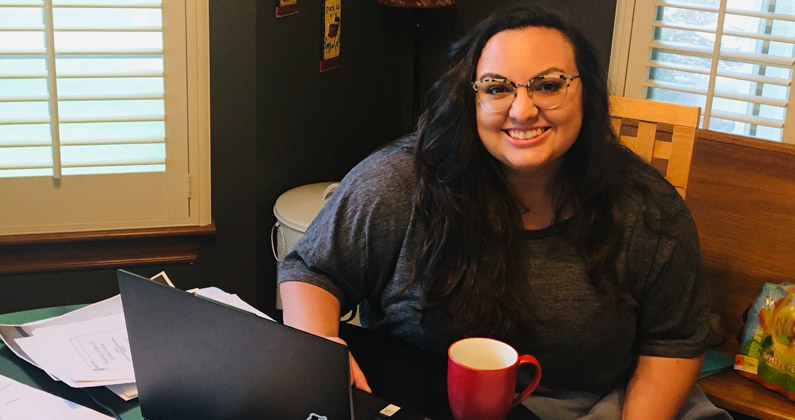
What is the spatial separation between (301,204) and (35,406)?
145 cm

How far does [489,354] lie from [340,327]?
42 cm

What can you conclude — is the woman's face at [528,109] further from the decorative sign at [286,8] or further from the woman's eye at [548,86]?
the decorative sign at [286,8]

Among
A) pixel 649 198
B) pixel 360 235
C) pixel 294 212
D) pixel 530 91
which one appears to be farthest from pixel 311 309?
pixel 294 212

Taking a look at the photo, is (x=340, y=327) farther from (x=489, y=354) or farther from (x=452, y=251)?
(x=489, y=354)

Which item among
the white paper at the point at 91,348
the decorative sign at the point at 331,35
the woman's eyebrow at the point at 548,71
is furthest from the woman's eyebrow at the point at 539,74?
the decorative sign at the point at 331,35

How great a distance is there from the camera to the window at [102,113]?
2320mm

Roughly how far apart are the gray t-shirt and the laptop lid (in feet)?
1.41

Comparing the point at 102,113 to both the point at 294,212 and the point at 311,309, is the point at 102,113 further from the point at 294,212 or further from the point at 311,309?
the point at 311,309

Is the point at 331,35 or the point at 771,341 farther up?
the point at 331,35

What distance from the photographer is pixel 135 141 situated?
2.47 metres

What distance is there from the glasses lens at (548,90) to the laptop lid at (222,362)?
0.61 m

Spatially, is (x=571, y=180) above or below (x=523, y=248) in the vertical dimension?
above

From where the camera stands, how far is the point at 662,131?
2.04 m

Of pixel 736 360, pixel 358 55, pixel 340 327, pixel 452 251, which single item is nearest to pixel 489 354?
pixel 452 251
